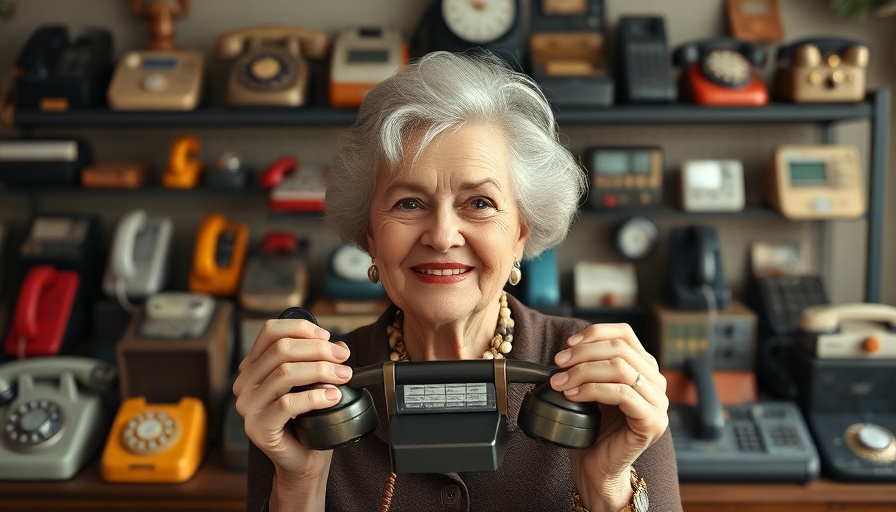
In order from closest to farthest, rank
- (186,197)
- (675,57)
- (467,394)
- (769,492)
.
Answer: (467,394) < (769,492) < (675,57) < (186,197)

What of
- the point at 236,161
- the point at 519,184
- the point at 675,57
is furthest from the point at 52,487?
the point at 675,57

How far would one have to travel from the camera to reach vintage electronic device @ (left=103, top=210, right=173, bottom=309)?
268cm

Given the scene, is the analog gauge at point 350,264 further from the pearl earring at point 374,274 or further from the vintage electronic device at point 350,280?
the pearl earring at point 374,274

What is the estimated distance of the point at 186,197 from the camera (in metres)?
3.02

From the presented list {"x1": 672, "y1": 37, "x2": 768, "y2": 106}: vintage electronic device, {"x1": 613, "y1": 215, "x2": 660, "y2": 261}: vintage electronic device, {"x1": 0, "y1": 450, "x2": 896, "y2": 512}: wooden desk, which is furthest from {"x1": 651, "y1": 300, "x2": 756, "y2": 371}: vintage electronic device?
{"x1": 672, "y1": 37, "x2": 768, "y2": 106}: vintage electronic device

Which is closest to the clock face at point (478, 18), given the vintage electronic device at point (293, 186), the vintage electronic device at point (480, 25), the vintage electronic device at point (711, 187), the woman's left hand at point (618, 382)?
the vintage electronic device at point (480, 25)

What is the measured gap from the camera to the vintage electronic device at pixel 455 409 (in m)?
1.07

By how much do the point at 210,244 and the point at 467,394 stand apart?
182cm

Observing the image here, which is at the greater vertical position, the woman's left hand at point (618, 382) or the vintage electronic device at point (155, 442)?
the woman's left hand at point (618, 382)

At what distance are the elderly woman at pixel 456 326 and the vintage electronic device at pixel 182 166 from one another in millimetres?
1383

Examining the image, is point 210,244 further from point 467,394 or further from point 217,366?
point 467,394

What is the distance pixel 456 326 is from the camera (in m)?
1.43

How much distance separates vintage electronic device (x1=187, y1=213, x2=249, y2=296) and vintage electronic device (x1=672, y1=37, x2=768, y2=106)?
1482mm

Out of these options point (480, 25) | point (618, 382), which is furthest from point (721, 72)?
point (618, 382)
